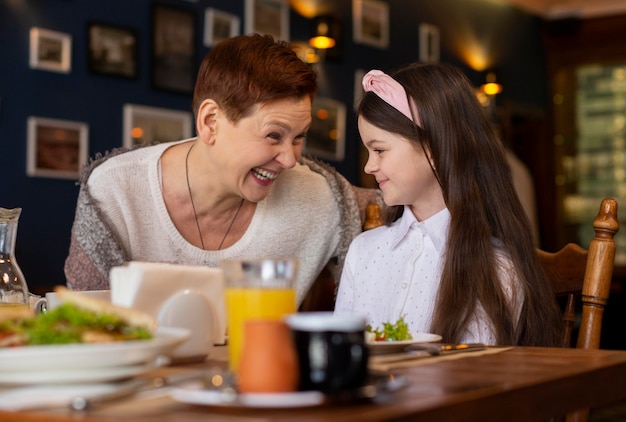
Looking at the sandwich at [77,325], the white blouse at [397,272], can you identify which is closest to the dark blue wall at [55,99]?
the white blouse at [397,272]

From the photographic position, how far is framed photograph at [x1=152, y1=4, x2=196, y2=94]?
5.63 metres

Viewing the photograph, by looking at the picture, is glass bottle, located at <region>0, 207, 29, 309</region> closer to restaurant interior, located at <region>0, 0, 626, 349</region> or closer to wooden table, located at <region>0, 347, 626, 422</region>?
wooden table, located at <region>0, 347, 626, 422</region>

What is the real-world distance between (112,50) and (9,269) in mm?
3767

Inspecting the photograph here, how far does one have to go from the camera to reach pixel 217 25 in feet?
19.9

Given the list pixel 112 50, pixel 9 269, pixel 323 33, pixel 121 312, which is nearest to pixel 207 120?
pixel 9 269

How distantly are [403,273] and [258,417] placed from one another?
1596mm

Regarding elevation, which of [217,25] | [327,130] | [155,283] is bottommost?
[155,283]

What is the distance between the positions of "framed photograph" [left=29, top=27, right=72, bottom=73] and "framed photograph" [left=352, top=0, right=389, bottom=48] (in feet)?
8.96

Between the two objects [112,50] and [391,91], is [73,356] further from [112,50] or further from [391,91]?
[112,50]

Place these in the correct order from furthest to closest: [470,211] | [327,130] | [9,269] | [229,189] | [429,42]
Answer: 1. [429,42]
2. [327,130]
3. [229,189]
4. [470,211]
5. [9,269]

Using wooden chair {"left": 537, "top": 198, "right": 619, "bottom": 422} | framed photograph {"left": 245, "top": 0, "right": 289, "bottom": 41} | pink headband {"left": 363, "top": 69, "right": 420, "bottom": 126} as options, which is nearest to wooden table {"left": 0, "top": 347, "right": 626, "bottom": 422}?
wooden chair {"left": 537, "top": 198, "right": 619, "bottom": 422}

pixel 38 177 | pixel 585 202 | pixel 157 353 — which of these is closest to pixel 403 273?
pixel 157 353

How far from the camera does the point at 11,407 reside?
958 mm

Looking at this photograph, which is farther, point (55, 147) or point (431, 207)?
point (55, 147)
